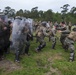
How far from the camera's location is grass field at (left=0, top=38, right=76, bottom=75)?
11.6 meters

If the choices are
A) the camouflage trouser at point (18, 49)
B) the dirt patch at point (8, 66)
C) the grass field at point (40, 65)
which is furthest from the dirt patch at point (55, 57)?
the dirt patch at point (8, 66)

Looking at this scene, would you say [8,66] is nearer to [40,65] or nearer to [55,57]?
[40,65]

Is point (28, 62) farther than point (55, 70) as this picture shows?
Yes

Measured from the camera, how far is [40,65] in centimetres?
1281

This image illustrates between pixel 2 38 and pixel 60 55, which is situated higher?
pixel 2 38

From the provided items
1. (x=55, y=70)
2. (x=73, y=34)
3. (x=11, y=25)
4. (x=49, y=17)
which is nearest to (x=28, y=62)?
(x=55, y=70)

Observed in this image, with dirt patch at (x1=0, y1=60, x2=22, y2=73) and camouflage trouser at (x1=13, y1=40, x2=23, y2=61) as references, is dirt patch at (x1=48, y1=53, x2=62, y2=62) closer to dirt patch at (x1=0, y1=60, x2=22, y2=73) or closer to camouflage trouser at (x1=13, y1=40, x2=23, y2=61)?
camouflage trouser at (x1=13, y1=40, x2=23, y2=61)

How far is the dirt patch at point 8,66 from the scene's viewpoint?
11.7m

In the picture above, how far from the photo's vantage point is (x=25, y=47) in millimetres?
14312

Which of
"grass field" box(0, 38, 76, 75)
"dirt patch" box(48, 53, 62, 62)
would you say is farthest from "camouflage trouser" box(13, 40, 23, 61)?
"dirt patch" box(48, 53, 62, 62)

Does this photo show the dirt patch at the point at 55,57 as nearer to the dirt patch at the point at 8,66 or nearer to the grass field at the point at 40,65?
the grass field at the point at 40,65

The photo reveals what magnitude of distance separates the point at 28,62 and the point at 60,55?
2858 mm

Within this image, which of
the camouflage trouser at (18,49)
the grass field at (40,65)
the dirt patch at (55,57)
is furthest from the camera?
the dirt patch at (55,57)

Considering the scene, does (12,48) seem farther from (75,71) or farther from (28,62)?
(75,71)
